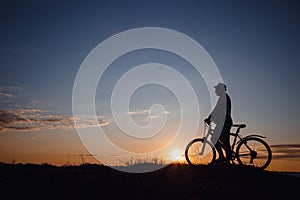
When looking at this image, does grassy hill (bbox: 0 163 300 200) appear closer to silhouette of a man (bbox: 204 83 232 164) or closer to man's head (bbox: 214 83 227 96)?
silhouette of a man (bbox: 204 83 232 164)

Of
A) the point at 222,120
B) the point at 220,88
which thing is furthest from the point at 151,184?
the point at 220,88

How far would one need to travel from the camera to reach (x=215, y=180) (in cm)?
1082

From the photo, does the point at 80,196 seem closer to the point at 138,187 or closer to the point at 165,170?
the point at 138,187

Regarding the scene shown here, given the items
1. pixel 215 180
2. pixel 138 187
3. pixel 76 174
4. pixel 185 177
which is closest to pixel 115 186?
pixel 138 187

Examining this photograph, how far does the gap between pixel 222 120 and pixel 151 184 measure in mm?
5288

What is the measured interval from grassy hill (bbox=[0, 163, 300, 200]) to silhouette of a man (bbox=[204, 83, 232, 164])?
3.76ft

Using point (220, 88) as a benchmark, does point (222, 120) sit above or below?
below

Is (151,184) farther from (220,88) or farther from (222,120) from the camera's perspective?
(220,88)

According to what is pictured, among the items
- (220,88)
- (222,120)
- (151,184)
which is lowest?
(151,184)

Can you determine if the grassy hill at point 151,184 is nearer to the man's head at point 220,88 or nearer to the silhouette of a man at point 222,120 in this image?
the silhouette of a man at point 222,120

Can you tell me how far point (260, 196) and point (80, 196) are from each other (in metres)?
5.84

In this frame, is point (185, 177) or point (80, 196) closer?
point (80, 196)

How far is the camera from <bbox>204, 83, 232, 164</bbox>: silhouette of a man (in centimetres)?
1296

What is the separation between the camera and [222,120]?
43.0 feet
